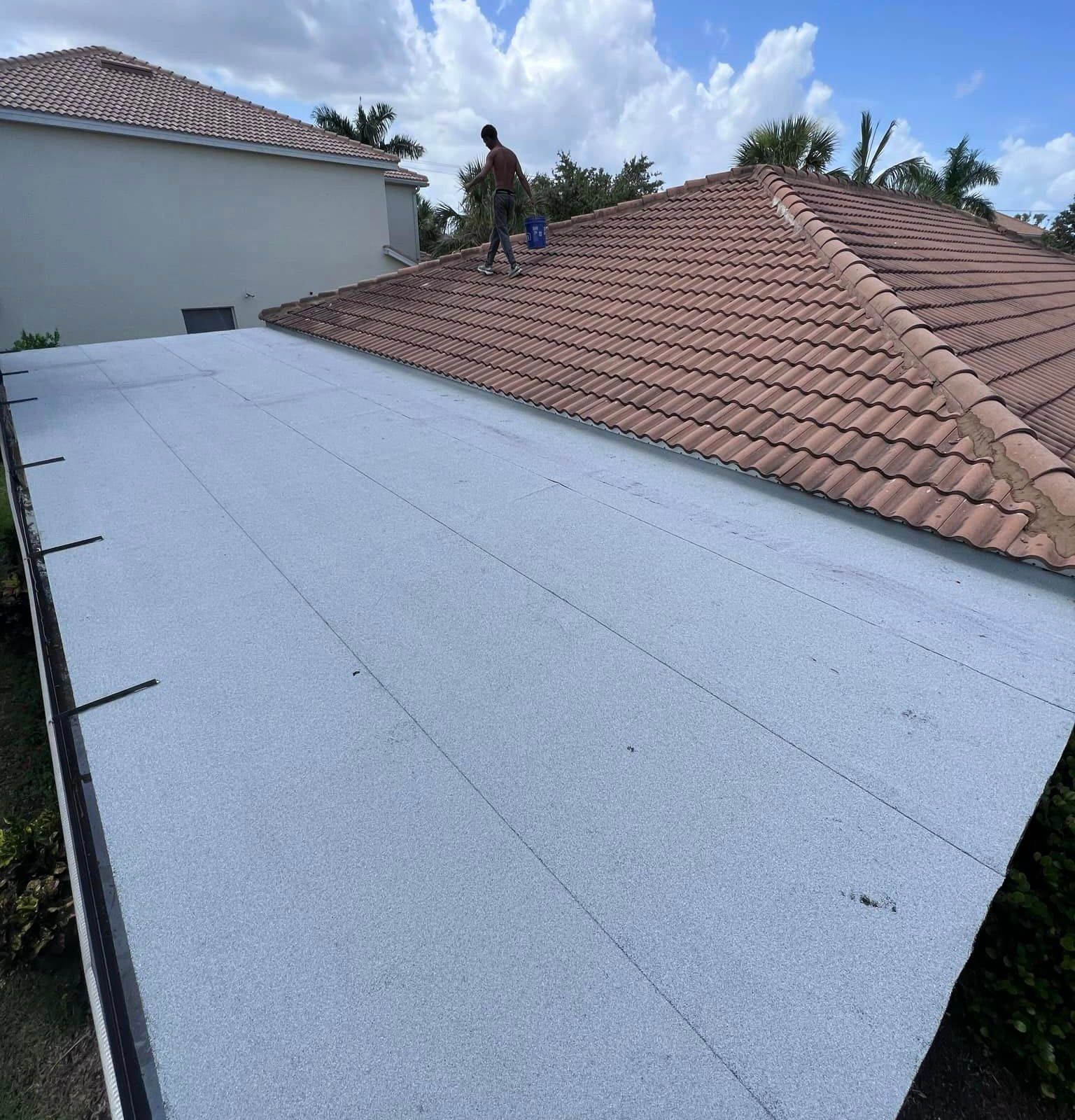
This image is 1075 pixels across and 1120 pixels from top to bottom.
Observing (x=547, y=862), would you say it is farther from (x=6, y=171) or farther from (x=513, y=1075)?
(x=6, y=171)

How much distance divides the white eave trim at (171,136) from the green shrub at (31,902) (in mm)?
15771

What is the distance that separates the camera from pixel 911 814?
1.83m

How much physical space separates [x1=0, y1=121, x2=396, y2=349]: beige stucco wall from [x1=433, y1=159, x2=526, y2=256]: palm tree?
4.24m

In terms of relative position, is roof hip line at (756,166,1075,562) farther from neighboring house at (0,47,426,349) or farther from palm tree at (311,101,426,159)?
palm tree at (311,101,426,159)

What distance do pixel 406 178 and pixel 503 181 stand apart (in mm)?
16654

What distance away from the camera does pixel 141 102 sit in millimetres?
15375

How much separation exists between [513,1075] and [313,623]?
1831mm

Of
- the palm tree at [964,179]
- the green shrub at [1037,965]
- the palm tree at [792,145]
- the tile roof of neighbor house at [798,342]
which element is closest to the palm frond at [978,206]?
the palm tree at [964,179]

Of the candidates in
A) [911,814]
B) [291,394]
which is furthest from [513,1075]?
[291,394]

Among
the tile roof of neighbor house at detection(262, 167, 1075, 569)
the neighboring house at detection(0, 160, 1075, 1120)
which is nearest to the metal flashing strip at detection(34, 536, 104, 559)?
the neighboring house at detection(0, 160, 1075, 1120)

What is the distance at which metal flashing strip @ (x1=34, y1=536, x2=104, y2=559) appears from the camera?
320cm

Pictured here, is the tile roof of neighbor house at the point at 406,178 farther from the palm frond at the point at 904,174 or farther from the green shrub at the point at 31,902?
the green shrub at the point at 31,902

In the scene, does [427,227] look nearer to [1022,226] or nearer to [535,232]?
[535,232]

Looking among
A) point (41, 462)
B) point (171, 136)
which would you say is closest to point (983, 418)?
point (41, 462)
